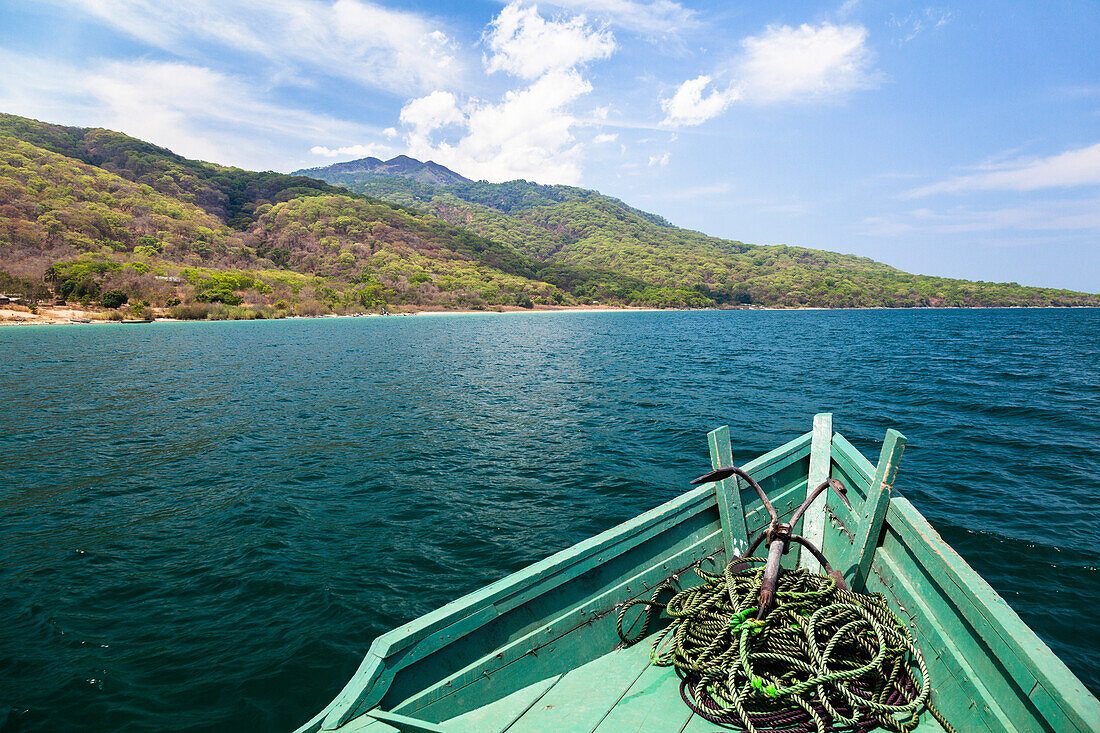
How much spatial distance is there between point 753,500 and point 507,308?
122 metres

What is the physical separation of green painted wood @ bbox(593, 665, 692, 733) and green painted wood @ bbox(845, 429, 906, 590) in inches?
77.5

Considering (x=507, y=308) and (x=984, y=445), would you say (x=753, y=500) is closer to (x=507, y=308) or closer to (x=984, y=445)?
(x=984, y=445)

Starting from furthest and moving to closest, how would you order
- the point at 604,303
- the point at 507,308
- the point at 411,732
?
the point at 604,303
the point at 507,308
the point at 411,732

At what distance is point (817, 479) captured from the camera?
543 cm

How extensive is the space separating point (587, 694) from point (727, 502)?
206 cm

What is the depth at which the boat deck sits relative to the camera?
10.1 feet

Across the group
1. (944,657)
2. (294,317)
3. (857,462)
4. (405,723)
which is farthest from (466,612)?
(294,317)

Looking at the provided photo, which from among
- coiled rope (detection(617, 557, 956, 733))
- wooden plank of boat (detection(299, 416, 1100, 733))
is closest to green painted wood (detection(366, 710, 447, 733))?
wooden plank of boat (detection(299, 416, 1100, 733))

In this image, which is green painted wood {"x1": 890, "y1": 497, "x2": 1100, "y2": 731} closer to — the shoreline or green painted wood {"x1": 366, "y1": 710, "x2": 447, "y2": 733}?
green painted wood {"x1": 366, "y1": 710, "x2": 447, "y2": 733}

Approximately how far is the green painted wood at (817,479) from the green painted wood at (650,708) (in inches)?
87.9

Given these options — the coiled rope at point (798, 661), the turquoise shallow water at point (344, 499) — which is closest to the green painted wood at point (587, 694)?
the coiled rope at point (798, 661)

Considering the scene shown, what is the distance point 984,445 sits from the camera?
13102mm

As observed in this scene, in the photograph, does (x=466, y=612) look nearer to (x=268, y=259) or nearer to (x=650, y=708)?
(x=650, y=708)

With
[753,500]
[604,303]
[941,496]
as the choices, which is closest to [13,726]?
[753,500]
